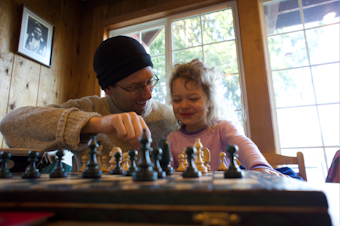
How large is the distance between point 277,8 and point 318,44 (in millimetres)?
609

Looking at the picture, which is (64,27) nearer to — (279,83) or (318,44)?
(279,83)

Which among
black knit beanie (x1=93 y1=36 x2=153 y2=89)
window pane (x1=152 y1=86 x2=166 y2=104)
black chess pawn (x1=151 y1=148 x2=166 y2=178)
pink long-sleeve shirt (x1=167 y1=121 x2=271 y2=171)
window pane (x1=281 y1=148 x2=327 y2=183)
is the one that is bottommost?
window pane (x1=281 y1=148 x2=327 y2=183)

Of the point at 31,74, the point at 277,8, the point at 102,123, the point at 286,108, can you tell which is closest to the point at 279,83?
the point at 286,108

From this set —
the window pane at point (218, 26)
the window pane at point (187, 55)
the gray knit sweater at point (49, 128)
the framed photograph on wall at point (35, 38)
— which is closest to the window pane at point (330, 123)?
the window pane at point (218, 26)

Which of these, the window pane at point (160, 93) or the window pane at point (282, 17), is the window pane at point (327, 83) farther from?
the window pane at point (160, 93)

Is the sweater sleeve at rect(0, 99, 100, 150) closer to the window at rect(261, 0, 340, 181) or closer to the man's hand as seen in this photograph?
the man's hand

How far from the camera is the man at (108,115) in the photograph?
3.00ft

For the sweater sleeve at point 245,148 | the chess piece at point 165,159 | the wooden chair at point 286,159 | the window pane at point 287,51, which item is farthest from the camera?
the window pane at point 287,51

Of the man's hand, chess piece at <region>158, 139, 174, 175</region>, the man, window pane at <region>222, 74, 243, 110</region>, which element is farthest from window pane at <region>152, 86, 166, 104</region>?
chess piece at <region>158, 139, 174, 175</region>

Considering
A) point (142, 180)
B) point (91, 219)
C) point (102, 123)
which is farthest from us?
point (102, 123)

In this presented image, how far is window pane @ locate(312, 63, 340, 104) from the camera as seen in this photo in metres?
2.17

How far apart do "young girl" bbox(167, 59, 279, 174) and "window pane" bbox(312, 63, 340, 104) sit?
A: 128cm

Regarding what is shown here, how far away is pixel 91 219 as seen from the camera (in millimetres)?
356

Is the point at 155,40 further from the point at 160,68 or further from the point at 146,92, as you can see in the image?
the point at 146,92
